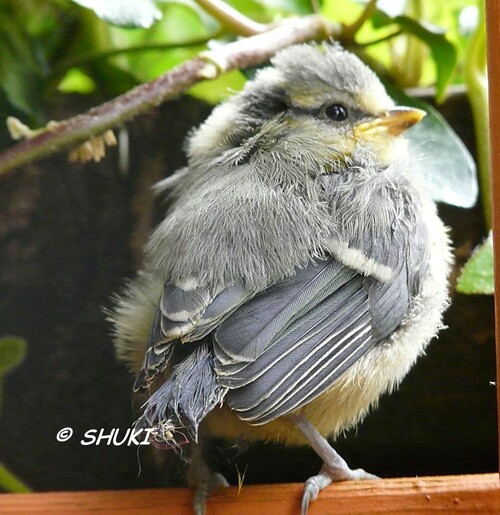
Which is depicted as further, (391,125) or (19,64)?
(19,64)

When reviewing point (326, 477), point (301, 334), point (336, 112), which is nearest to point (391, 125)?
point (336, 112)

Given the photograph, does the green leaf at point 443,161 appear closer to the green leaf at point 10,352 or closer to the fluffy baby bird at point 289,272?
the fluffy baby bird at point 289,272

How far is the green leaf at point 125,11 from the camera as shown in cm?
84

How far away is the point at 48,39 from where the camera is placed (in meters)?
0.91

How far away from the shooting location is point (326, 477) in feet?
2.33

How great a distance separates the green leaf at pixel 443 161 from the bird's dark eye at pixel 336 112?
11cm

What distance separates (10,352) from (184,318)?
272 mm

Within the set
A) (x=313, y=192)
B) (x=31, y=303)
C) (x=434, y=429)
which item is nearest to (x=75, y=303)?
(x=31, y=303)

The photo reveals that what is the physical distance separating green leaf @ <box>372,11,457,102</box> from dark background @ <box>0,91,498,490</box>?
0.04 metres

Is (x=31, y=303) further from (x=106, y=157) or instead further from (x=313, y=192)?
(x=313, y=192)

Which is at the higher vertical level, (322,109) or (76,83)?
(76,83)

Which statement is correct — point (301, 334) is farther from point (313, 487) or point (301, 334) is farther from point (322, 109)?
point (322, 109)

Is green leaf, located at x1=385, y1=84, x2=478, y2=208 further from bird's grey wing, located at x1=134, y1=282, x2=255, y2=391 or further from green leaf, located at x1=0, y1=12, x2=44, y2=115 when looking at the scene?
green leaf, located at x1=0, y1=12, x2=44, y2=115

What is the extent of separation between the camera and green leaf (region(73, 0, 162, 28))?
0.84 meters
